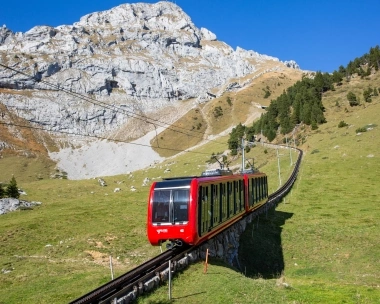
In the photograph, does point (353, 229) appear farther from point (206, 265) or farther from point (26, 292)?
point (26, 292)

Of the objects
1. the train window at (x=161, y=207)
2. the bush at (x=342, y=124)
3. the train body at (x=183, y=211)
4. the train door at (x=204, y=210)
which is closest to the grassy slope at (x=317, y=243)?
the train body at (x=183, y=211)

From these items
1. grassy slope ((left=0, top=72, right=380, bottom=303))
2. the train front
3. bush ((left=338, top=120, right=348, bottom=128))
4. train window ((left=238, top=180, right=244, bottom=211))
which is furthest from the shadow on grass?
bush ((left=338, top=120, right=348, bottom=128))

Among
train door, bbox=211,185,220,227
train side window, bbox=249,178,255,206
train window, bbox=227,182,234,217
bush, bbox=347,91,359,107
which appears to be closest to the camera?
train door, bbox=211,185,220,227

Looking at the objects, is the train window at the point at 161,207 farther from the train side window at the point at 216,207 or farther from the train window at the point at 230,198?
the train window at the point at 230,198

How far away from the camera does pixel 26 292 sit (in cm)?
2067

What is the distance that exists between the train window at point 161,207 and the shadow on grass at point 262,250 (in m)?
9.39

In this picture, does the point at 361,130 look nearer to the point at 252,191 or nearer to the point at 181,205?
the point at 252,191

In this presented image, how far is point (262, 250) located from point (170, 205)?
1623 cm

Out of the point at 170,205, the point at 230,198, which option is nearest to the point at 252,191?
the point at 230,198

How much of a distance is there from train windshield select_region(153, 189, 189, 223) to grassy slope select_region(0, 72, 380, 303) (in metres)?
2.98

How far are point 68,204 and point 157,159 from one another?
125445mm

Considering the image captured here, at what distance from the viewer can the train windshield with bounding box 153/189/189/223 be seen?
829 inches

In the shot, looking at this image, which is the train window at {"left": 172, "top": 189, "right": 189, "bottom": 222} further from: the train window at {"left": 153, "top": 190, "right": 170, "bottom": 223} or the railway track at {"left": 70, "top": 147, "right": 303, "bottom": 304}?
the railway track at {"left": 70, "top": 147, "right": 303, "bottom": 304}

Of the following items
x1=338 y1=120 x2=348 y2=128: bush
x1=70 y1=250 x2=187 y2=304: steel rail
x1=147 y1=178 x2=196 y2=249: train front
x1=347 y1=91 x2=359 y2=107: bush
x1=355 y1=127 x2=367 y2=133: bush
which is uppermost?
x1=347 y1=91 x2=359 y2=107: bush
